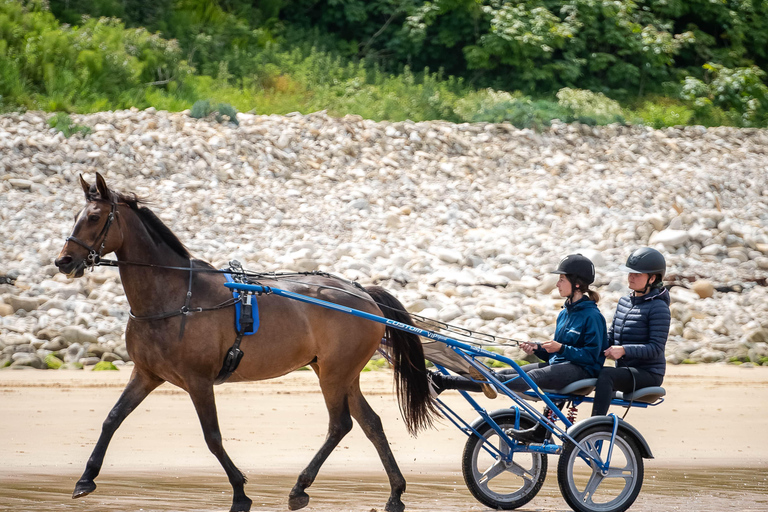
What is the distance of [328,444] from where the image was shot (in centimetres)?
550

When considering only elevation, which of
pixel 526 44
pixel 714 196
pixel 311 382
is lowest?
pixel 311 382

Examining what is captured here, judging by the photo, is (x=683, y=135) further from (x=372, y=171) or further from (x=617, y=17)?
(x=372, y=171)

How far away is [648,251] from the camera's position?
18.1 feet

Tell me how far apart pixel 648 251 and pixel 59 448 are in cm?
496

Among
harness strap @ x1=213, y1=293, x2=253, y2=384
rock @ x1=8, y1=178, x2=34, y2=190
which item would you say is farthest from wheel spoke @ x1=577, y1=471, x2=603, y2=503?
rock @ x1=8, y1=178, x2=34, y2=190

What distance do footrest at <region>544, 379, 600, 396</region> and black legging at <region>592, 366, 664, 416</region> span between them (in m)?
0.04

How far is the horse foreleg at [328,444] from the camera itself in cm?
530

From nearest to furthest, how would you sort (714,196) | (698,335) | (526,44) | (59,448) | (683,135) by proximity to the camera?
(59,448) < (698,335) < (714,196) < (683,135) < (526,44)

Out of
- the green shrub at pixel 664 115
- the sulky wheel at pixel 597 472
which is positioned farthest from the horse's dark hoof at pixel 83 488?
the green shrub at pixel 664 115

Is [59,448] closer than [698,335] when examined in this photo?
Yes

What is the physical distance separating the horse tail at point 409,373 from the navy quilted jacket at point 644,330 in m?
1.26

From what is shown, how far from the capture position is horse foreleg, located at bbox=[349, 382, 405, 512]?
547cm

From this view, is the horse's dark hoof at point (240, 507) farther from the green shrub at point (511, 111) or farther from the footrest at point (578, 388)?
the green shrub at point (511, 111)

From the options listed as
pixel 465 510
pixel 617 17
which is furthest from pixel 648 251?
pixel 617 17
